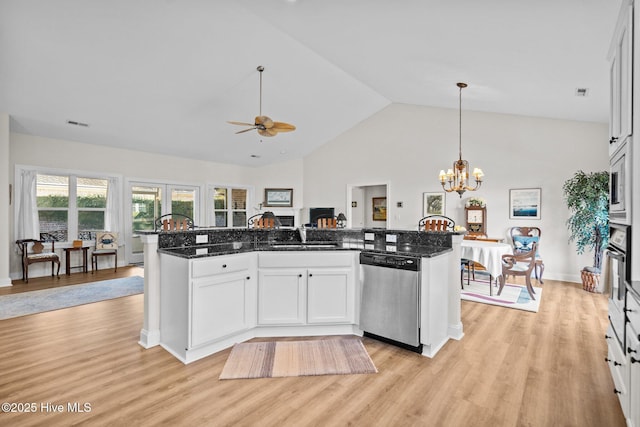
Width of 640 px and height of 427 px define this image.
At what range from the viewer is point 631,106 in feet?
6.18

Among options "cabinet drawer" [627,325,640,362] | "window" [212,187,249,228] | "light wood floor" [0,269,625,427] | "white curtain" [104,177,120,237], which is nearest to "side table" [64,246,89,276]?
"white curtain" [104,177,120,237]

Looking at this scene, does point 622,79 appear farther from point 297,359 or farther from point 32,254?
point 32,254

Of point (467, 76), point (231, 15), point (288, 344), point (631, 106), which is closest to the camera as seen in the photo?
point (631, 106)

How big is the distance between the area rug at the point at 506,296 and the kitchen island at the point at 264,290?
163 cm

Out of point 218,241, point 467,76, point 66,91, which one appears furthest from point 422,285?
point 66,91

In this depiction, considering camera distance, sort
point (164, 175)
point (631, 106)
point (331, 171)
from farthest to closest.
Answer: point (331, 171) < point (164, 175) < point (631, 106)

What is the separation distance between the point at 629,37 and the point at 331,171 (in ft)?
23.0

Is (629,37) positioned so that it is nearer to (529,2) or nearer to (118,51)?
(529,2)

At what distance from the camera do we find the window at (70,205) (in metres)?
6.10

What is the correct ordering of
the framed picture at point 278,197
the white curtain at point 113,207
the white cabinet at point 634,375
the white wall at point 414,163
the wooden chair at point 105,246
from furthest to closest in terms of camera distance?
the framed picture at point 278,197, the white curtain at point 113,207, the wooden chair at point 105,246, the white wall at point 414,163, the white cabinet at point 634,375

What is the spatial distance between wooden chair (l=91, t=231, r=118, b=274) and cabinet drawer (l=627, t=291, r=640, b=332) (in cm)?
753

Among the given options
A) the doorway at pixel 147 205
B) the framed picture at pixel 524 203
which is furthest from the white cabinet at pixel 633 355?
the doorway at pixel 147 205

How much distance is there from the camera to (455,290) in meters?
3.13

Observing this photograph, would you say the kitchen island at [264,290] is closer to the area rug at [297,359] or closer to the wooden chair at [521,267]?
the area rug at [297,359]
